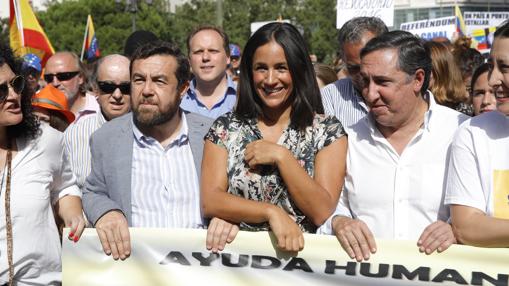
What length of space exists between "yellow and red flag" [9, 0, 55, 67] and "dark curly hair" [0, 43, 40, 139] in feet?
24.8

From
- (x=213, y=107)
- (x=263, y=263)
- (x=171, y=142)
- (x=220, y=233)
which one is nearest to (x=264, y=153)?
(x=220, y=233)

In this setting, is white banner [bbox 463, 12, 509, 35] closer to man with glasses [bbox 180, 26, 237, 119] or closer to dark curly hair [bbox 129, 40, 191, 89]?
man with glasses [bbox 180, 26, 237, 119]

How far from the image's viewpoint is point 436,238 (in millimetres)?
3535

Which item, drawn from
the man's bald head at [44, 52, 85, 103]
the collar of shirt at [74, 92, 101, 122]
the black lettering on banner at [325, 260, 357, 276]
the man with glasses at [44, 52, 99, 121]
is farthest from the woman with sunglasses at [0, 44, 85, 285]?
the man's bald head at [44, 52, 85, 103]

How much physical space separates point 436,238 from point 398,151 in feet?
1.66

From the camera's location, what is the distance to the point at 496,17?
2534 centimetres

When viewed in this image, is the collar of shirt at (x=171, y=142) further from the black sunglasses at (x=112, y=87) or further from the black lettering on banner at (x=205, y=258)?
the black sunglasses at (x=112, y=87)

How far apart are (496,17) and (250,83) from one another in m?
23.1

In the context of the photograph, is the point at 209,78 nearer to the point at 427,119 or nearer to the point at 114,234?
the point at 114,234

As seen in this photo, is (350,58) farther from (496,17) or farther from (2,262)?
(496,17)

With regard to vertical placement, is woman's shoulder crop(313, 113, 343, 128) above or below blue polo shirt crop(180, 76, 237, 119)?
above

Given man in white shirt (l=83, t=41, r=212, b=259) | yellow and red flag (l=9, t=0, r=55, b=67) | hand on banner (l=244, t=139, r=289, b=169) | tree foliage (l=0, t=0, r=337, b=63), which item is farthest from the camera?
tree foliage (l=0, t=0, r=337, b=63)

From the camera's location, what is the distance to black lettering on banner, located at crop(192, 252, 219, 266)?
12.5ft

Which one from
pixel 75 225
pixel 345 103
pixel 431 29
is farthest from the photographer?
pixel 431 29
